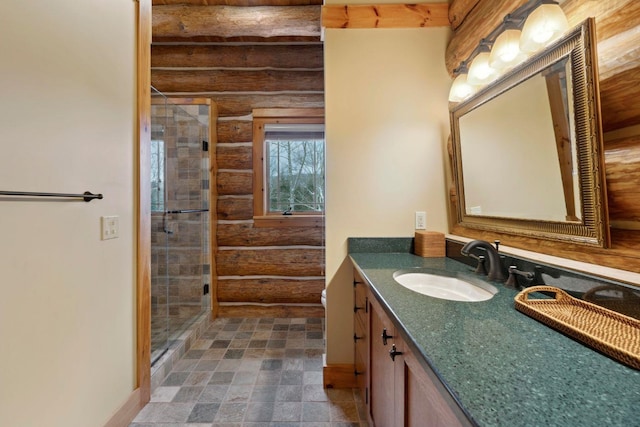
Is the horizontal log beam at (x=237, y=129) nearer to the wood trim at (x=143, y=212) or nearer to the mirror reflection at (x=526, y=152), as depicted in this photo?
→ the wood trim at (x=143, y=212)

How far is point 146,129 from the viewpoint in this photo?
163 centimetres

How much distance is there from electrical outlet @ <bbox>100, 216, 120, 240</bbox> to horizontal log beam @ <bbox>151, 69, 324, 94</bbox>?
2.07 metres

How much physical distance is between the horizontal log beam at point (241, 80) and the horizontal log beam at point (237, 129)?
34 cm

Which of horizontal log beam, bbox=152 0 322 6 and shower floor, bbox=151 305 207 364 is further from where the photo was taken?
horizontal log beam, bbox=152 0 322 6

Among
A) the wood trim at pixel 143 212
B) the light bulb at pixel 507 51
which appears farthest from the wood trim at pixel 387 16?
the wood trim at pixel 143 212

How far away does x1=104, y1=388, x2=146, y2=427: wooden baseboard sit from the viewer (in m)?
1.38

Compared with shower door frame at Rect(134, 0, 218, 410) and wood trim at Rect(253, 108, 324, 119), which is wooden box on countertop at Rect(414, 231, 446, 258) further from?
wood trim at Rect(253, 108, 324, 119)

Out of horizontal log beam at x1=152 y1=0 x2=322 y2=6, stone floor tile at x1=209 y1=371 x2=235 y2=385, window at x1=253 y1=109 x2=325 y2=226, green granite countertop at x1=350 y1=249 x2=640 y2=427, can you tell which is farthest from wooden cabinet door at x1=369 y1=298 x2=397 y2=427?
horizontal log beam at x1=152 y1=0 x2=322 y2=6

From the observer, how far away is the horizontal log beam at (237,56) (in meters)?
2.92

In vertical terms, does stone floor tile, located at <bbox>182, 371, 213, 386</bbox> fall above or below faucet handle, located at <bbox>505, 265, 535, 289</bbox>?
below

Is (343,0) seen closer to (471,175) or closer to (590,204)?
(471,175)

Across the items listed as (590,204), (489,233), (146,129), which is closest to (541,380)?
(590,204)

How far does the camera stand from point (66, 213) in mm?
1131

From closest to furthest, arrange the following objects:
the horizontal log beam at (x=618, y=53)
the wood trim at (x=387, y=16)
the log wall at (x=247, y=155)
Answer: the horizontal log beam at (x=618, y=53)
the wood trim at (x=387, y=16)
the log wall at (x=247, y=155)
